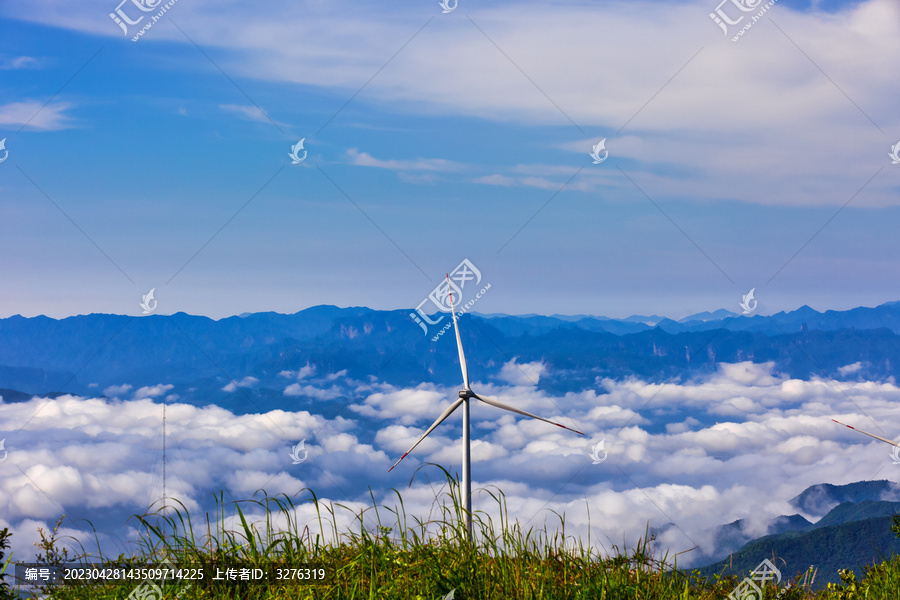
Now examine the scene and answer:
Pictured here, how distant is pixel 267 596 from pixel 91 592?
12.3 feet

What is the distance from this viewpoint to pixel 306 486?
14.4 m

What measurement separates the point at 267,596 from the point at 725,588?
30.8 ft

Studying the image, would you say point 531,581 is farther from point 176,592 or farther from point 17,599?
point 17,599

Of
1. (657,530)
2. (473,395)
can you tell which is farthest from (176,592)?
(473,395)

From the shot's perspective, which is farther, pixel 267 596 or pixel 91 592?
pixel 91 592

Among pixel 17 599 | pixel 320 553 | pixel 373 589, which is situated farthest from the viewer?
pixel 320 553

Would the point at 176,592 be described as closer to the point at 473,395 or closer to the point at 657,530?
the point at 657,530

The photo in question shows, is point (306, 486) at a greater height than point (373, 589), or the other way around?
point (306, 486)

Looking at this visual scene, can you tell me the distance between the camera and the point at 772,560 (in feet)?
50.8

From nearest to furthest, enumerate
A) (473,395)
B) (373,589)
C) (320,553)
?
(373,589)
(320,553)
(473,395)

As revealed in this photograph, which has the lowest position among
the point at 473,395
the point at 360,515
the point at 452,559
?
the point at 452,559

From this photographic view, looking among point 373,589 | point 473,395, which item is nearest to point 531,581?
point 373,589

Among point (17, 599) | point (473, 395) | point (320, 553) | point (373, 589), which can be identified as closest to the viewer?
point (373, 589)

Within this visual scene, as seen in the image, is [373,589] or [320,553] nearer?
[373,589]
